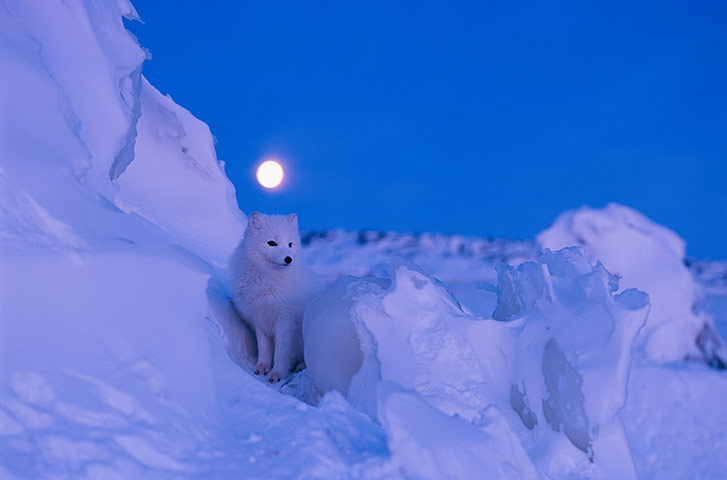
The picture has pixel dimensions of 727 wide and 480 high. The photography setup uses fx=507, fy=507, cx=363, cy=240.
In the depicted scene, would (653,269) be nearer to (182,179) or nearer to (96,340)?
(182,179)

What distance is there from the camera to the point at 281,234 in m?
4.21

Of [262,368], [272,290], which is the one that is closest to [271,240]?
[272,290]

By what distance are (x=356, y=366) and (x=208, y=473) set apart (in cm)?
173

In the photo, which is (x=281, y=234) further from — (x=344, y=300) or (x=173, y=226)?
(x=173, y=226)

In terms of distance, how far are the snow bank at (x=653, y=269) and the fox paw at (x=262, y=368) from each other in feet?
17.8

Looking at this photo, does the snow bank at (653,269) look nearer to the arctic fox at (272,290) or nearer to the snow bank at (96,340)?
the arctic fox at (272,290)

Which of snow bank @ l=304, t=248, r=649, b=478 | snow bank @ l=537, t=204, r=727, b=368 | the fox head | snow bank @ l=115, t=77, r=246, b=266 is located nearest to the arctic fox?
the fox head

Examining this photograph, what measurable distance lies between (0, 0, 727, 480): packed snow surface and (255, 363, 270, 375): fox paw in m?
0.10

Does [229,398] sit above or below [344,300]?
below

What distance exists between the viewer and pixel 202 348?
2139 millimetres

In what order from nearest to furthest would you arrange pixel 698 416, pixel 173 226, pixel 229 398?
pixel 229 398
pixel 173 226
pixel 698 416

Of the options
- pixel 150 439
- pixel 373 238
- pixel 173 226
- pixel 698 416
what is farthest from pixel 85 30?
pixel 373 238

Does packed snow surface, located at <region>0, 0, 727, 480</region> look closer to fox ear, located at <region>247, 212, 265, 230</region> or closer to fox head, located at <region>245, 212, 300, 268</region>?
fox head, located at <region>245, 212, 300, 268</region>

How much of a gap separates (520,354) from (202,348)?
1807 mm
